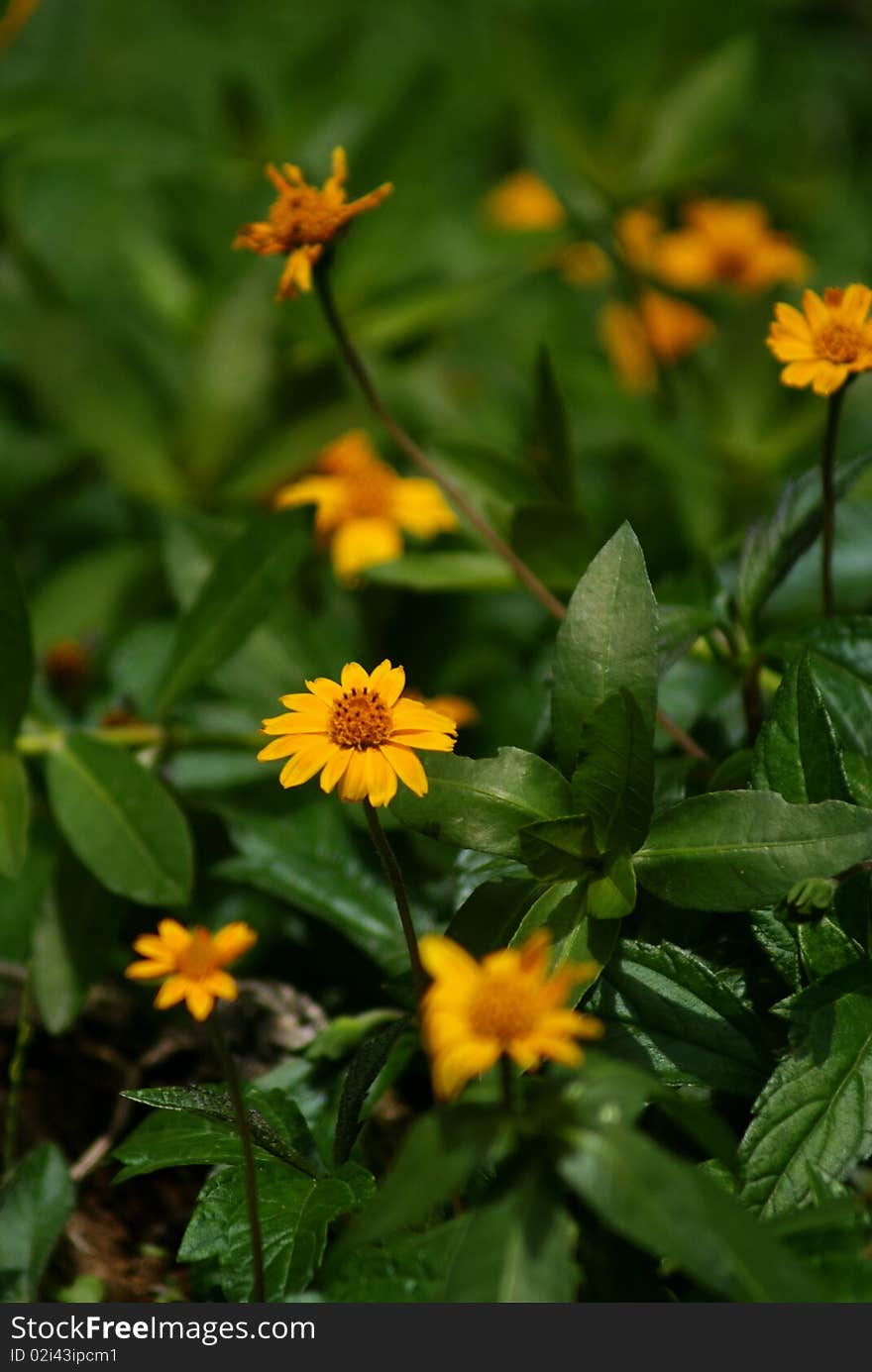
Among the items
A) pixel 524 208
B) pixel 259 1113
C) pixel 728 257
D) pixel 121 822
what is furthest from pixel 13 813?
pixel 524 208

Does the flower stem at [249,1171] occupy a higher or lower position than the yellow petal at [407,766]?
lower

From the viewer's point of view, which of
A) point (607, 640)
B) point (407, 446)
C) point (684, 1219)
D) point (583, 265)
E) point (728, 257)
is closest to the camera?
point (684, 1219)

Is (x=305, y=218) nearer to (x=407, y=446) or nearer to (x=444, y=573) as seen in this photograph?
(x=407, y=446)

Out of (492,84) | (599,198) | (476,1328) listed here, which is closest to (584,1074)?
(476,1328)

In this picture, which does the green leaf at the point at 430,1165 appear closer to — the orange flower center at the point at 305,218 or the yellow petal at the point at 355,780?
the yellow petal at the point at 355,780

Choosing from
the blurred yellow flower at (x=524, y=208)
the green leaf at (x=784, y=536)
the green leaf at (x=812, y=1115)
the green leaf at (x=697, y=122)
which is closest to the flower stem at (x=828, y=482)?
the green leaf at (x=784, y=536)
